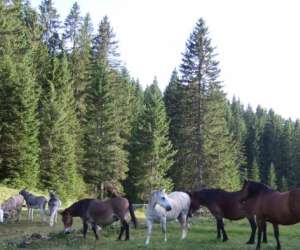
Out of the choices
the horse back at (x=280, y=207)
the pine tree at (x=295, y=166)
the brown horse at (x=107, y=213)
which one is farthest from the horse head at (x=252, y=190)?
the pine tree at (x=295, y=166)

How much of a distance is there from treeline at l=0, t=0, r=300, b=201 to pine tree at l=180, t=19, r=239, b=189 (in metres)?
0.11

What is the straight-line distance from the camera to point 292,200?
1261cm

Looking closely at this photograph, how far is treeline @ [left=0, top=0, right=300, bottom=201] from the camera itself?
40.8 metres

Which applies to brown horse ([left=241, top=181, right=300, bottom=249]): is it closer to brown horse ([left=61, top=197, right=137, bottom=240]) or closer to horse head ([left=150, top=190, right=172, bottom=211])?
horse head ([left=150, top=190, right=172, bottom=211])

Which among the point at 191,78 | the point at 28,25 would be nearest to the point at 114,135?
the point at 191,78

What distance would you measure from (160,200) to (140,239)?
1.99 meters

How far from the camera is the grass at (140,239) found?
48.4 ft

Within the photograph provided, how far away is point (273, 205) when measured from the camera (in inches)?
520

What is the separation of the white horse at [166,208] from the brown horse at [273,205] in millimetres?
2731

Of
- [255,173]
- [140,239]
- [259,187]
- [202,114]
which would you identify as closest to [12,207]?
[140,239]

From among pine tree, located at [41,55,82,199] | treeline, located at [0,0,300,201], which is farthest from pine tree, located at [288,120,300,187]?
pine tree, located at [41,55,82,199]

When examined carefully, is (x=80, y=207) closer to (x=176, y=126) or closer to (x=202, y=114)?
(x=202, y=114)

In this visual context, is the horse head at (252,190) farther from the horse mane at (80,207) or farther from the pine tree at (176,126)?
the pine tree at (176,126)

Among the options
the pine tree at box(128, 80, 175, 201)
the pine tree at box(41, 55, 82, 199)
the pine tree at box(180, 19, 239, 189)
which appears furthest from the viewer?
the pine tree at box(128, 80, 175, 201)
